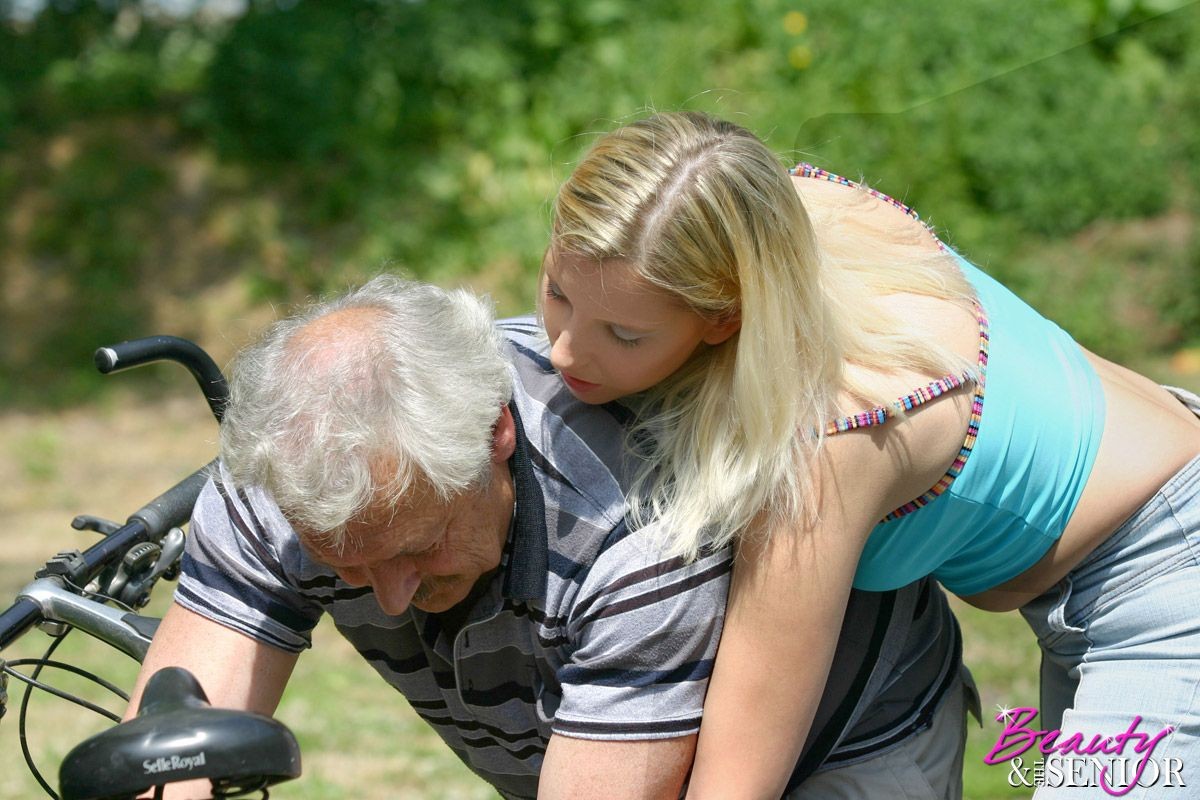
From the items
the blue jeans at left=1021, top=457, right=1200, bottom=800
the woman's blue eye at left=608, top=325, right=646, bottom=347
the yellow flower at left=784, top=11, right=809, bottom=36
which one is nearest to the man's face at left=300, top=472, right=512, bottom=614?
the woman's blue eye at left=608, top=325, right=646, bottom=347

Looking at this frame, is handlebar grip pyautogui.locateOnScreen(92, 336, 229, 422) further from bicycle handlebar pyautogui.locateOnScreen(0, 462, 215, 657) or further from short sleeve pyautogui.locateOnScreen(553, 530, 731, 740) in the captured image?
short sleeve pyautogui.locateOnScreen(553, 530, 731, 740)

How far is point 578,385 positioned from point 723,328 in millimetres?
230

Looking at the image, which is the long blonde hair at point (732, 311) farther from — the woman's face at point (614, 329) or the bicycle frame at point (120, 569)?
the bicycle frame at point (120, 569)

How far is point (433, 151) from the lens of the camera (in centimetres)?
868

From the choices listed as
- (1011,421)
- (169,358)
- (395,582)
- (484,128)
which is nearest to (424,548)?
(395,582)

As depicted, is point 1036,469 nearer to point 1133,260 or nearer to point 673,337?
point 673,337

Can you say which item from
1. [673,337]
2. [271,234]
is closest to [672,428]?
[673,337]

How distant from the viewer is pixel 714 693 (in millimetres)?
1914

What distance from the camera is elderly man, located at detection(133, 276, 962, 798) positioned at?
1846mm

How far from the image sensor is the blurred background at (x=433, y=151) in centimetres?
691

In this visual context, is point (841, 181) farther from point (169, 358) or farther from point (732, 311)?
point (169, 358)

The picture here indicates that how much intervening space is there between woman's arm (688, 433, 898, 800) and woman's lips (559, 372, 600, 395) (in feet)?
1.07

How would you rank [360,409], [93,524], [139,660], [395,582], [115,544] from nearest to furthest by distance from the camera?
[360,409]
[395,582]
[139,660]
[115,544]
[93,524]

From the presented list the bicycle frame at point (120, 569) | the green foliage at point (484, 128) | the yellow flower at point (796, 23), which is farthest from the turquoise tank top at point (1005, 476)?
the yellow flower at point (796, 23)
